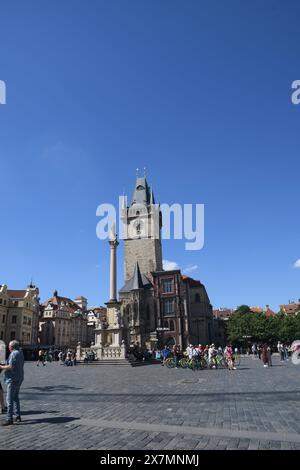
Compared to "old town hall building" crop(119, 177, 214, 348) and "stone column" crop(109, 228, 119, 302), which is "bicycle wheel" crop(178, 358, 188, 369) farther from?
"old town hall building" crop(119, 177, 214, 348)

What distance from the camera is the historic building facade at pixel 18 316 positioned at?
234 feet

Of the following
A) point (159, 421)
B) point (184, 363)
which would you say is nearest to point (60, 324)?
point (184, 363)

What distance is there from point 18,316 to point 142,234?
31.6 metres

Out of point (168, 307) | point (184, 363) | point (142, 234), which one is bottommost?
point (184, 363)

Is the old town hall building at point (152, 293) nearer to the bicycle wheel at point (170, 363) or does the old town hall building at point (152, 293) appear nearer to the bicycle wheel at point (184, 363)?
the bicycle wheel at point (170, 363)

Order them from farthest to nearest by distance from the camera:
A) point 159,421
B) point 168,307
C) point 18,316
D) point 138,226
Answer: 1. point 138,226
2. point 18,316
3. point 168,307
4. point 159,421

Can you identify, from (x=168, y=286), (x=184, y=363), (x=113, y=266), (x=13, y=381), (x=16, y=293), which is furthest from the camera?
(x=16, y=293)

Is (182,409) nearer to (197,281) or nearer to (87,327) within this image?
(197,281)

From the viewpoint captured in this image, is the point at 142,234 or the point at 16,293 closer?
the point at 16,293

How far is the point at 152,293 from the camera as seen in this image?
72000 millimetres

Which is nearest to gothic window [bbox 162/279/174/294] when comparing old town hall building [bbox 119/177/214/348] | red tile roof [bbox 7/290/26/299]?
old town hall building [bbox 119/177/214/348]

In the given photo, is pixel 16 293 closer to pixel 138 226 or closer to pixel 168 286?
pixel 138 226

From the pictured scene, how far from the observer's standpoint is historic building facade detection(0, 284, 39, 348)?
234 feet

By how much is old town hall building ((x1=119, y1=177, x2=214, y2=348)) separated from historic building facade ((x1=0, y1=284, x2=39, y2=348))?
18854 mm
